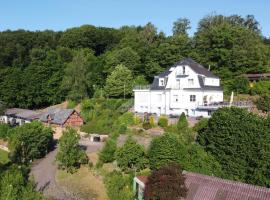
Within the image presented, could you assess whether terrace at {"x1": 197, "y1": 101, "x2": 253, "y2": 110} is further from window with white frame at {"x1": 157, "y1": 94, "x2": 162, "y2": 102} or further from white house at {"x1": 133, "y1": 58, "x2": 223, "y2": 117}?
window with white frame at {"x1": 157, "y1": 94, "x2": 162, "y2": 102}

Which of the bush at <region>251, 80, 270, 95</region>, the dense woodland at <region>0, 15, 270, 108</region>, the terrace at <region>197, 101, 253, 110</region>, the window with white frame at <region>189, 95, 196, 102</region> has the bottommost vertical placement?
the terrace at <region>197, 101, 253, 110</region>

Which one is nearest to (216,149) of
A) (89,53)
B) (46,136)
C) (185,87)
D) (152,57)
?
(185,87)

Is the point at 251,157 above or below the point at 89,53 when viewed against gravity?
below

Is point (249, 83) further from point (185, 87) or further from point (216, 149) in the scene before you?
point (216, 149)

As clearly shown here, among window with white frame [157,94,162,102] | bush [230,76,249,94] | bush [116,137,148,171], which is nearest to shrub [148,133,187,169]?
bush [116,137,148,171]

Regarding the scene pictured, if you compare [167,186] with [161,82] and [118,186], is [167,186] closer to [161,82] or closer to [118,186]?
[118,186]

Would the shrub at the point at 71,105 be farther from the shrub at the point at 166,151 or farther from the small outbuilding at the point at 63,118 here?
the shrub at the point at 166,151

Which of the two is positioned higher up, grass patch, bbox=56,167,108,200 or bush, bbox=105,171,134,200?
bush, bbox=105,171,134,200
